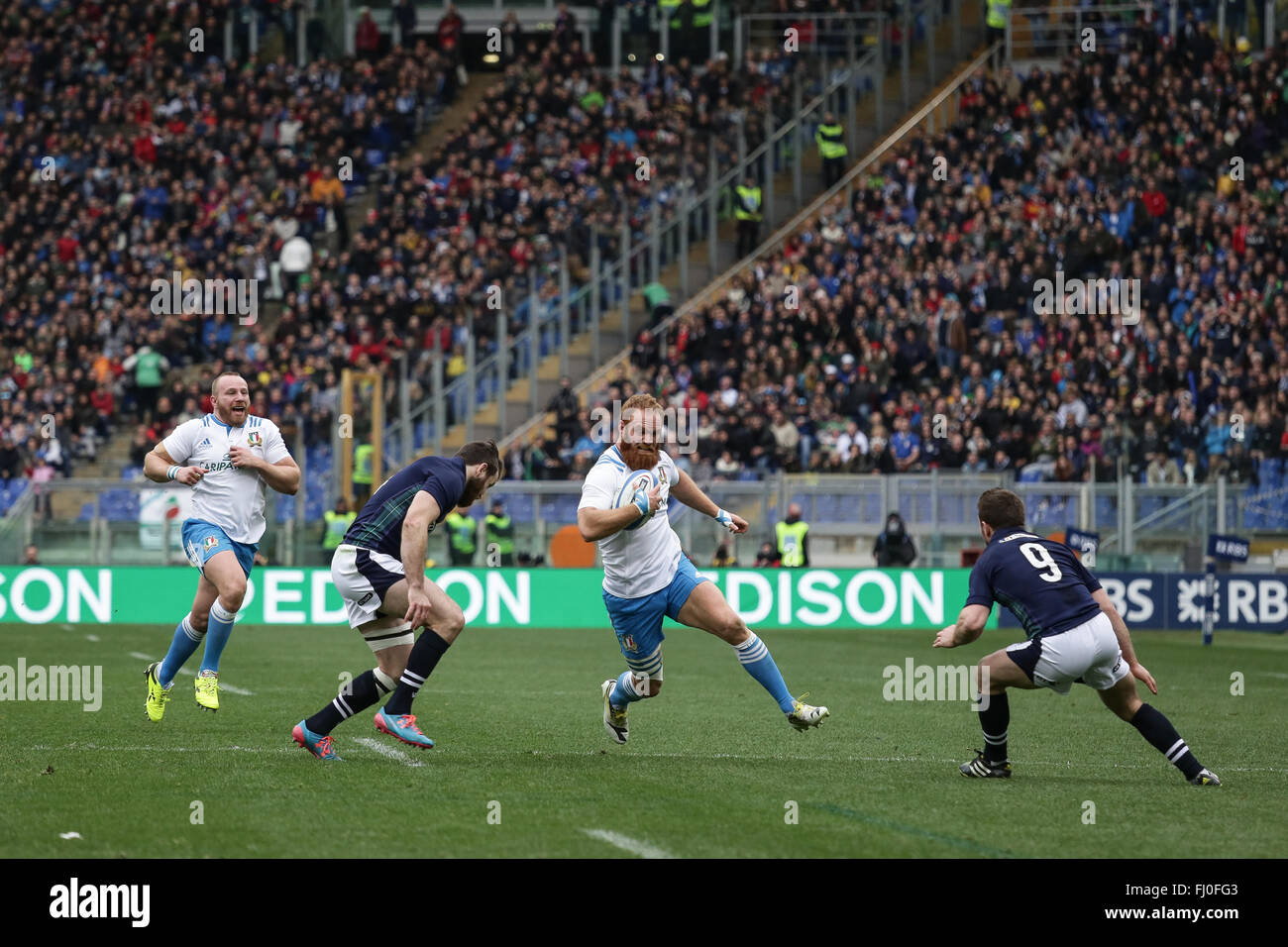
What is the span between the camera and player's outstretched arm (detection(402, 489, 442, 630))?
9336 mm

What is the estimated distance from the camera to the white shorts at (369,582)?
10227 millimetres

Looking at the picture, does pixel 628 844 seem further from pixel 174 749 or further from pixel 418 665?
pixel 174 749

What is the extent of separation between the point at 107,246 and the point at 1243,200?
2302cm

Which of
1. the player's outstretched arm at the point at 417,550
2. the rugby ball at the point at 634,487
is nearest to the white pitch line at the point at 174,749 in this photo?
the player's outstretched arm at the point at 417,550

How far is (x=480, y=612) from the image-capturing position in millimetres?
25406

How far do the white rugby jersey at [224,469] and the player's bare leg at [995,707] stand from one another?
203 inches

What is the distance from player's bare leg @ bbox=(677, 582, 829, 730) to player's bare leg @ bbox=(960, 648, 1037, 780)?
0.93 m

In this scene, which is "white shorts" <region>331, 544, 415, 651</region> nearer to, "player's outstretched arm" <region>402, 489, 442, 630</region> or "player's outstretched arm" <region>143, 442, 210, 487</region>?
"player's outstretched arm" <region>402, 489, 442, 630</region>

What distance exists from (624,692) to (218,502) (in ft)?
10.7

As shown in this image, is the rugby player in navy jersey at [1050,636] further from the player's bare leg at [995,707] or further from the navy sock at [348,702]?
the navy sock at [348,702]

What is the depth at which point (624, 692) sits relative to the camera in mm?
10859

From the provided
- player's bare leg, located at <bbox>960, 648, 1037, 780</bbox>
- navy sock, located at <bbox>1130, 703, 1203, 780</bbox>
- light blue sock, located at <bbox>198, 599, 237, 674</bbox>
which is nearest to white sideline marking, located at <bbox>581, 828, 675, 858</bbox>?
player's bare leg, located at <bbox>960, 648, 1037, 780</bbox>
